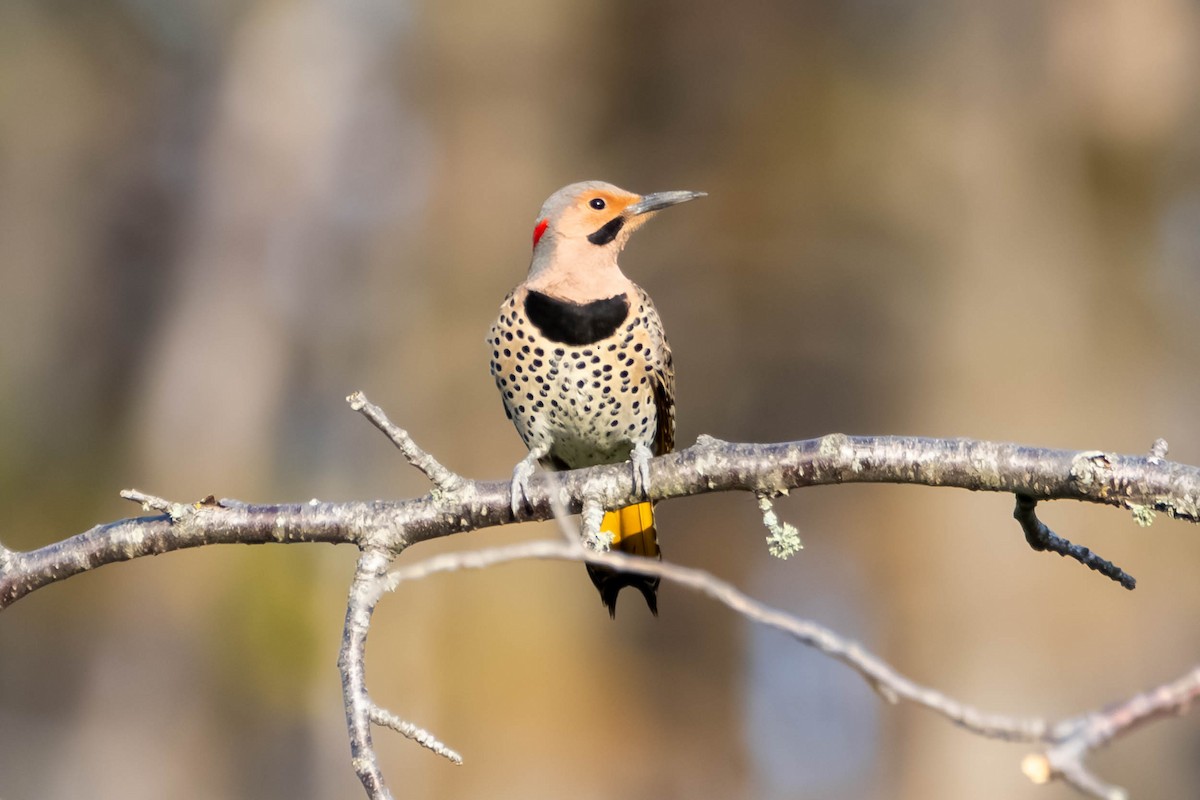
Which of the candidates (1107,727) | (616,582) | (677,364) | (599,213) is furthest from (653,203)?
(677,364)

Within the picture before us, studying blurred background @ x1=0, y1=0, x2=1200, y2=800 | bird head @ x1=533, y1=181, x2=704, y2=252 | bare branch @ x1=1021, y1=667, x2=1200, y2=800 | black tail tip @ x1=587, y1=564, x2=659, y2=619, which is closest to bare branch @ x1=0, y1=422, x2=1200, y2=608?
black tail tip @ x1=587, y1=564, x2=659, y2=619

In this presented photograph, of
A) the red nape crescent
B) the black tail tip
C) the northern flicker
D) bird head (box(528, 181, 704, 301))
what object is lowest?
the black tail tip

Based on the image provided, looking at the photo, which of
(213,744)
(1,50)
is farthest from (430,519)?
(1,50)

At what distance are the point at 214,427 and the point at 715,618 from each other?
4306 millimetres

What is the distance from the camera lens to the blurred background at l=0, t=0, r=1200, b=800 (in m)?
9.13

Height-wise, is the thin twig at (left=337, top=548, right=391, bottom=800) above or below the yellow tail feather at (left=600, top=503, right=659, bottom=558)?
below

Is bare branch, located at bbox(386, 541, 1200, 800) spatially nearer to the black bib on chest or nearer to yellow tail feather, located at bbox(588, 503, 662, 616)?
yellow tail feather, located at bbox(588, 503, 662, 616)

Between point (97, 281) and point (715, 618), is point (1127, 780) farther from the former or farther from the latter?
point (97, 281)

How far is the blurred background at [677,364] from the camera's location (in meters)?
9.13

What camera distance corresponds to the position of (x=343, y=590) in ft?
31.7

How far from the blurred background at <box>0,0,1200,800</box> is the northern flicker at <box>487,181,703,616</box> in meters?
5.51

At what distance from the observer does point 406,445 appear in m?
2.44

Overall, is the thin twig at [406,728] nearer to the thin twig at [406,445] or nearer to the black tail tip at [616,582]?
the thin twig at [406,445]

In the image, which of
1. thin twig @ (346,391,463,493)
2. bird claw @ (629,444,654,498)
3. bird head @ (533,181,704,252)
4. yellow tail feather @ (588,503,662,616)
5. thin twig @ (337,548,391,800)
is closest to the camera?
thin twig @ (337,548,391,800)
